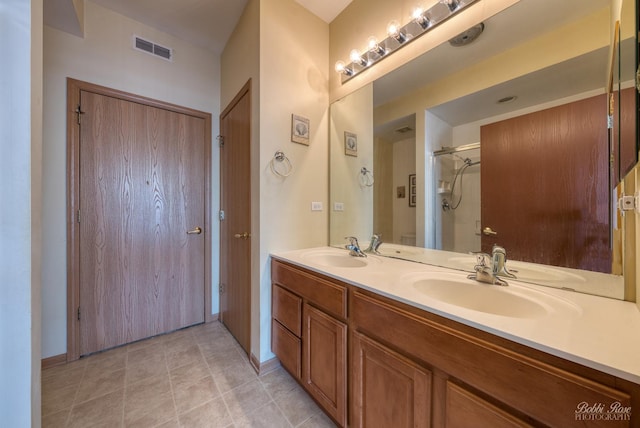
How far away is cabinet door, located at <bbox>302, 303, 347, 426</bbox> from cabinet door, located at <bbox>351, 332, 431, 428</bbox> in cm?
7

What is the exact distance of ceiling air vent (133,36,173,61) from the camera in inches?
79.0

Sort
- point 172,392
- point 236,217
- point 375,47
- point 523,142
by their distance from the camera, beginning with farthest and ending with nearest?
point 236,217 → point 375,47 → point 172,392 → point 523,142

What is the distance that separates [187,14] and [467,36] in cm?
211

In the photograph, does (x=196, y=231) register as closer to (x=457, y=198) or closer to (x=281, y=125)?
(x=281, y=125)

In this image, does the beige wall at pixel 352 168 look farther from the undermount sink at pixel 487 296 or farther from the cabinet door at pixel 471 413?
the cabinet door at pixel 471 413

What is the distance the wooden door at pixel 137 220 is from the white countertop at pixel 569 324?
6.16 ft

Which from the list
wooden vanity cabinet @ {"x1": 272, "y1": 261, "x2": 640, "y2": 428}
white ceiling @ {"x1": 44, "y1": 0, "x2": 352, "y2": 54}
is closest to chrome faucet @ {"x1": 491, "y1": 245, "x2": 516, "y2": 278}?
wooden vanity cabinet @ {"x1": 272, "y1": 261, "x2": 640, "y2": 428}

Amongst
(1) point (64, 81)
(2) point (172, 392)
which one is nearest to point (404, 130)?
(2) point (172, 392)

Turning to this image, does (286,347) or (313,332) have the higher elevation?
(313,332)

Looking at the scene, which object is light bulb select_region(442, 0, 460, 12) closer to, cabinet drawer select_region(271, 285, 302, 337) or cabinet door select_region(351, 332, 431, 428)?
cabinet door select_region(351, 332, 431, 428)

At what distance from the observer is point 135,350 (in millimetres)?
1904

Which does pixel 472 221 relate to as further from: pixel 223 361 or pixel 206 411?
pixel 223 361

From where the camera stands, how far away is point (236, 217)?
6.63ft

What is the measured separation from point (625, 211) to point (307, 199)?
5.17ft
